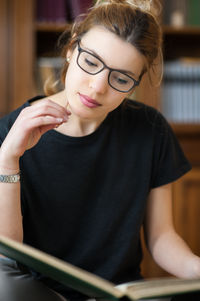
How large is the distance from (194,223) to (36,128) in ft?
4.74

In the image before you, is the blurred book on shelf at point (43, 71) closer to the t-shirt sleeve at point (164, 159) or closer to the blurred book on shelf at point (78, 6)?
the blurred book on shelf at point (78, 6)

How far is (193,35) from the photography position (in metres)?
2.25

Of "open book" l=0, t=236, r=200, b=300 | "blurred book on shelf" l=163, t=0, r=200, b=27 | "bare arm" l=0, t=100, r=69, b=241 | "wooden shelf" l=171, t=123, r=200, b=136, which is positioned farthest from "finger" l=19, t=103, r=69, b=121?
"blurred book on shelf" l=163, t=0, r=200, b=27

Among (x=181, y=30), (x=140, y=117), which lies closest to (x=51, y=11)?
(x=181, y=30)

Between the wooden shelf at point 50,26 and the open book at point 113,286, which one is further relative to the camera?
the wooden shelf at point 50,26

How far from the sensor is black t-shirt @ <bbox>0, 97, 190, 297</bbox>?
3.52 feet

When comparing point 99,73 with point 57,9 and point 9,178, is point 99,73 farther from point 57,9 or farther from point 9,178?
point 57,9

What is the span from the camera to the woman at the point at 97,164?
0.94 metres

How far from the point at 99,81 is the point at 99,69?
3 cm

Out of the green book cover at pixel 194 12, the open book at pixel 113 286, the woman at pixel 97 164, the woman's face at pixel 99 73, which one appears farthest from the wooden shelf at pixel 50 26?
the open book at pixel 113 286

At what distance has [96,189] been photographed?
1.13m

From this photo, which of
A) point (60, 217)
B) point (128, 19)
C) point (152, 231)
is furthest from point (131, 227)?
point (128, 19)

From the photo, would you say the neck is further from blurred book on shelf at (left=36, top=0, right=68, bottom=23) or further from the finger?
blurred book on shelf at (left=36, top=0, right=68, bottom=23)

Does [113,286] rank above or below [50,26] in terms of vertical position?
below
